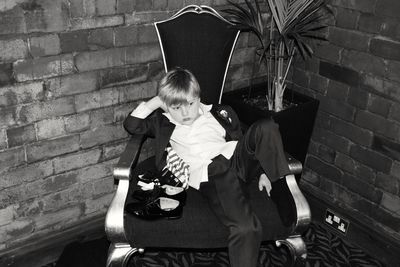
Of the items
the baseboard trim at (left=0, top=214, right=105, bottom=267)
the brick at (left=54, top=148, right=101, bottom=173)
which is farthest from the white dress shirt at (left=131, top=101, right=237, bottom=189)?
the baseboard trim at (left=0, top=214, right=105, bottom=267)

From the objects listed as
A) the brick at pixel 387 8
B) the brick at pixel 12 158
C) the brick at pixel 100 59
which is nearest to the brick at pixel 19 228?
the brick at pixel 12 158

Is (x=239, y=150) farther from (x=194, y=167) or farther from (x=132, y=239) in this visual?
(x=132, y=239)

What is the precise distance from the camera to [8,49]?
7.21ft

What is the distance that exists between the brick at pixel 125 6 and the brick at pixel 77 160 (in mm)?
829

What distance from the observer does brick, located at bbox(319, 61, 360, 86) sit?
283 centimetres

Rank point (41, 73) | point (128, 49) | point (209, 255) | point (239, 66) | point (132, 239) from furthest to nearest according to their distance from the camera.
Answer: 1. point (239, 66)
2. point (209, 255)
3. point (128, 49)
4. point (41, 73)
5. point (132, 239)

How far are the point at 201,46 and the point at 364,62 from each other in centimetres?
97

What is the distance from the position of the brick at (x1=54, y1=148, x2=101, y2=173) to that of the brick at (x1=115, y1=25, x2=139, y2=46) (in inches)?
25.9

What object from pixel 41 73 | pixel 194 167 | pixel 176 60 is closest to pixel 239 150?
pixel 194 167

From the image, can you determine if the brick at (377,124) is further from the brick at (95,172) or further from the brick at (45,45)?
the brick at (45,45)

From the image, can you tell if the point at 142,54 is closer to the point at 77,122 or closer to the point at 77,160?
the point at 77,122

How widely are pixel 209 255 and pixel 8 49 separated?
1620mm

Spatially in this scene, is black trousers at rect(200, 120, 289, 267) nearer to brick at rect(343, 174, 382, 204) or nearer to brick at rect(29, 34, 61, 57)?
brick at rect(343, 174, 382, 204)

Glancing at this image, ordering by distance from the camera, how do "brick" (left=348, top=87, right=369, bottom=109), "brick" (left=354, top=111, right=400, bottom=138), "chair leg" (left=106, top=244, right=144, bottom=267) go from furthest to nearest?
"brick" (left=348, top=87, right=369, bottom=109) → "brick" (left=354, top=111, right=400, bottom=138) → "chair leg" (left=106, top=244, right=144, bottom=267)
